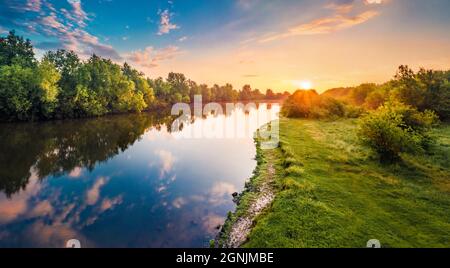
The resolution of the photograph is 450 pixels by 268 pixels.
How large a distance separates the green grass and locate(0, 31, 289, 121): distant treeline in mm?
46804

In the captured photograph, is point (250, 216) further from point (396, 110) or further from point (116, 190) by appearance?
point (396, 110)

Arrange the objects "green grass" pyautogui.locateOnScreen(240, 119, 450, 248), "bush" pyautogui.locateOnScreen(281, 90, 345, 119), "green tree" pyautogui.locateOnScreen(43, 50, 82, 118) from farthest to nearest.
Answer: "bush" pyautogui.locateOnScreen(281, 90, 345, 119), "green tree" pyautogui.locateOnScreen(43, 50, 82, 118), "green grass" pyautogui.locateOnScreen(240, 119, 450, 248)

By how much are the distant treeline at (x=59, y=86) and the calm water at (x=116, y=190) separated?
16844 mm

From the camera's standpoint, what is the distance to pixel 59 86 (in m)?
53.0

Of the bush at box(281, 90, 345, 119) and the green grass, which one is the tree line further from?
the green grass

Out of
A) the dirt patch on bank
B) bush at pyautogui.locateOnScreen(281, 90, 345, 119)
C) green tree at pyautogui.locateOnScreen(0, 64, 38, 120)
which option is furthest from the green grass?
green tree at pyautogui.locateOnScreen(0, 64, 38, 120)

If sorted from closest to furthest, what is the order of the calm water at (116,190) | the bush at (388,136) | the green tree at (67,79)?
the calm water at (116,190)
the bush at (388,136)
the green tree at (67,79)

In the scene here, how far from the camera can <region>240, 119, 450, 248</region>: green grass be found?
9531 millimetres

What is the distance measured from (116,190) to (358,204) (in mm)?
15015

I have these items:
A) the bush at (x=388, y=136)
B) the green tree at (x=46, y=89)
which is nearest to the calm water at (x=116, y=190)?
the bush at (x=388, y=136)

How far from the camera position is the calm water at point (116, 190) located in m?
11.3

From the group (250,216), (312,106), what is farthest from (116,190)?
(312,106)

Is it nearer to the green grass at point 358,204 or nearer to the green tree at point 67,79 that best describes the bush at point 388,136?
the green grass at point 358,204
